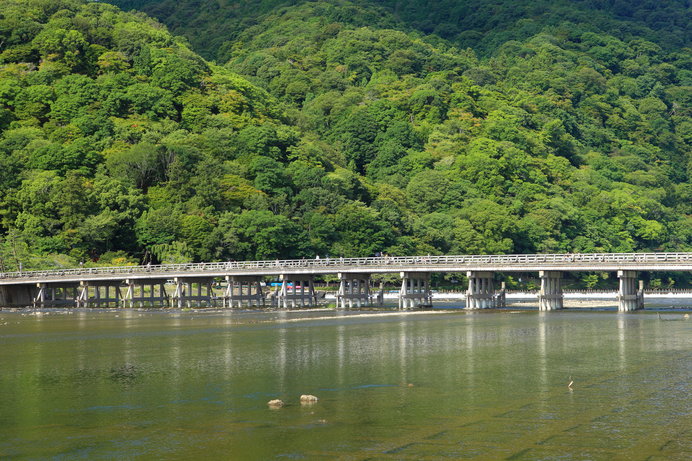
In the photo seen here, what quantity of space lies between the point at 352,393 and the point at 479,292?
57.9m

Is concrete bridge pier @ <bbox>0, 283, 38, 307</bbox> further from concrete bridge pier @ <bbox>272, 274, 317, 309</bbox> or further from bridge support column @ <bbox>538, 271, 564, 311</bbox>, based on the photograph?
bridge support column @ <bbox>538, 271, 564, 311</bbox>

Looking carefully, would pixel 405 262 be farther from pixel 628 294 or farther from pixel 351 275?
pixel 628 294

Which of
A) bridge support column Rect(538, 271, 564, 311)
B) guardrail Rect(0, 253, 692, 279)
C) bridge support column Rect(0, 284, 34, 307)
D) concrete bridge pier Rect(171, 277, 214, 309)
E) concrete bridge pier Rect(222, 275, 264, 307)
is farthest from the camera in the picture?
bridge support column Rect(0, 284, 34, 307)

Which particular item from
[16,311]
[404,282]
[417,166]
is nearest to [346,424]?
[404,282]

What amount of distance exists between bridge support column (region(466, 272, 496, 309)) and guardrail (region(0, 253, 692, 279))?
5.38 feet

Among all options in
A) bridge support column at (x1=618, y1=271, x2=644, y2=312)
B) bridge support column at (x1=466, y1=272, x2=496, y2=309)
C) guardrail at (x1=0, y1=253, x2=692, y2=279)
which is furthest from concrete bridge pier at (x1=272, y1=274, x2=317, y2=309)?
bridge support column at (x1=618, y1=271, x2=644, y2=312)

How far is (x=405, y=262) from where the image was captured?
9662cm

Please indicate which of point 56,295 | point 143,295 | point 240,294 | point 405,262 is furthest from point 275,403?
point 56,295

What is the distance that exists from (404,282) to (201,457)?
68.8 m

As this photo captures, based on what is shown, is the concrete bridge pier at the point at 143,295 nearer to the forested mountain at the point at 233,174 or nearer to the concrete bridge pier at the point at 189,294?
the concrete bridge pier at the point at 189,294

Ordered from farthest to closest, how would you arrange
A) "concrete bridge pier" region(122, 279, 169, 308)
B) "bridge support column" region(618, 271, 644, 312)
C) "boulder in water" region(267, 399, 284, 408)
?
1. "concrete bridge pier" region(122, 279, 169, 308)
2. "bridge support column" region(618, 271, 644, 312)
3. "boulder in water" region(267, 399, 284, 408)

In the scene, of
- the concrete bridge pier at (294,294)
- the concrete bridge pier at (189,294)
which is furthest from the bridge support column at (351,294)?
the concrete bridge pier at (189,294)

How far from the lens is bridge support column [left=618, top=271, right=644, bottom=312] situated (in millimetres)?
83562

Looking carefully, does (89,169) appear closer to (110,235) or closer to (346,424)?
(110,235)
